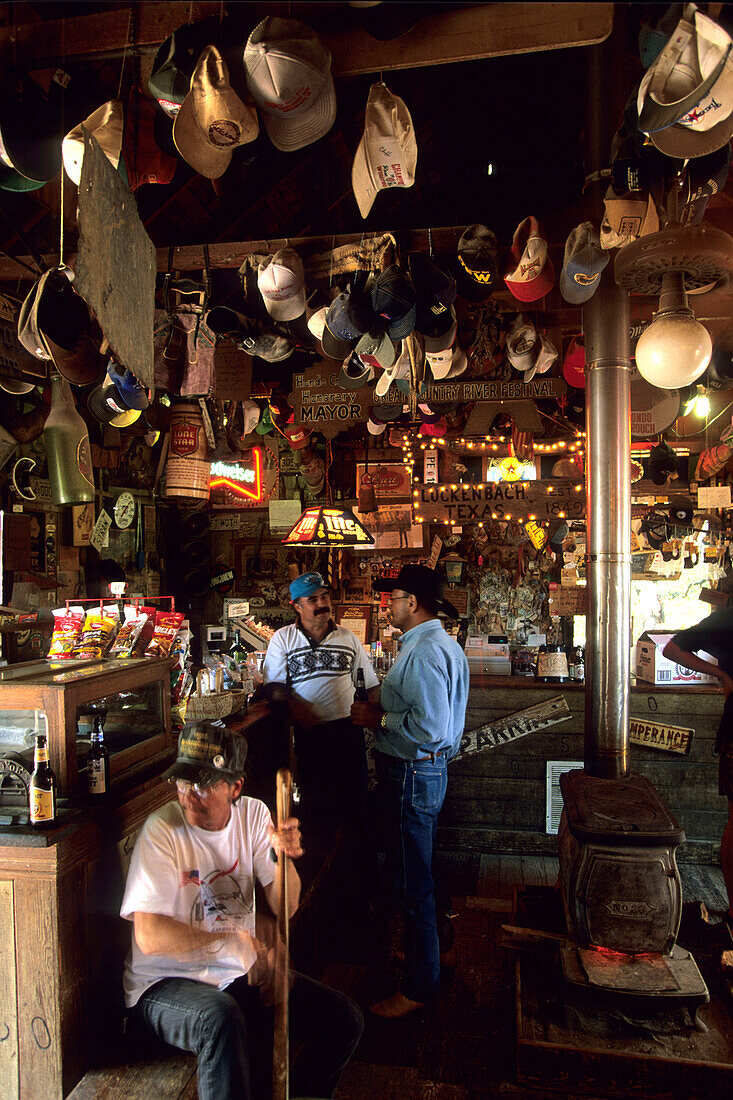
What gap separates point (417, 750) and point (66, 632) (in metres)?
2.03

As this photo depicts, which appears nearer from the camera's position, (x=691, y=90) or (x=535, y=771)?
(x=691, y=90)

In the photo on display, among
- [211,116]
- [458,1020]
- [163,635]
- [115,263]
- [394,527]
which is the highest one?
[211,116]

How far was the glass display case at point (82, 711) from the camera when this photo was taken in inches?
89.7

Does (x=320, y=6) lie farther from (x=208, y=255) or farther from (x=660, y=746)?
(x=660, y=746)

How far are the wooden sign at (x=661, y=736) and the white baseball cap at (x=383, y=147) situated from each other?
4.39m

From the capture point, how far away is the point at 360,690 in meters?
4.59

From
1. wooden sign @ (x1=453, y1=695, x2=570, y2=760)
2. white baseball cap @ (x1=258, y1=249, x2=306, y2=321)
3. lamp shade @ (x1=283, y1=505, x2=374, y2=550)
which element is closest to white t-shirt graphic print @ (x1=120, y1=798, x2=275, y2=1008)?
white baseball cap @ (x1=258, y1=249, x2=306, y2=321)

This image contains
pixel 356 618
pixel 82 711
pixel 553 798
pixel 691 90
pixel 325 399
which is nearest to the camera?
pixel 691 90

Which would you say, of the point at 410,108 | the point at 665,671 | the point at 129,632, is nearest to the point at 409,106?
the point at 410,108

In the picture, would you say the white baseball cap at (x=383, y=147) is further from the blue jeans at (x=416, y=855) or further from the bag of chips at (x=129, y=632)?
the blue jeans at (x=416, y=855)

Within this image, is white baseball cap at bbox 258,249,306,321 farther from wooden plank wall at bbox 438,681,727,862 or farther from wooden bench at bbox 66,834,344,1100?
wooden plank wall at bbox 438,681,727,862

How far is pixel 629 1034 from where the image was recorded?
2.82 m

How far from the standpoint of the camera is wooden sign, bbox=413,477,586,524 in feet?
22.3

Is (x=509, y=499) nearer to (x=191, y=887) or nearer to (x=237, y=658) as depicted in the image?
(x=237, y=658)
